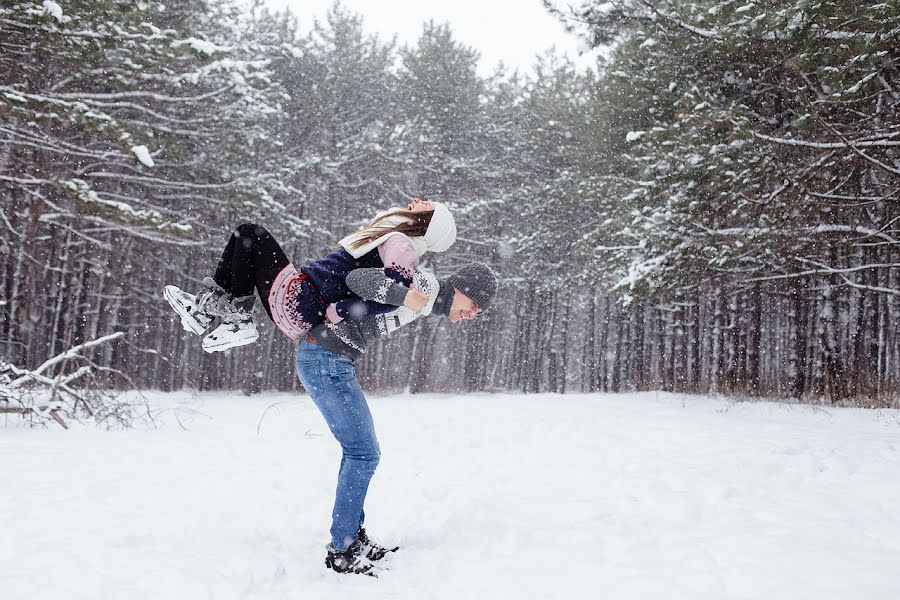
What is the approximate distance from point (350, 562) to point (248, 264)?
5.41 feet

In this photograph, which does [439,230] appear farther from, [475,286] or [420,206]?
[475,286]

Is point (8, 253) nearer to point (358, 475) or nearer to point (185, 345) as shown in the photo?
point (185, 345)

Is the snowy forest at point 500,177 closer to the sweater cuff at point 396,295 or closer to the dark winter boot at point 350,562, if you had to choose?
the dark winter boot at point 350,562

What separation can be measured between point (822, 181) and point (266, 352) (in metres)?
19.1

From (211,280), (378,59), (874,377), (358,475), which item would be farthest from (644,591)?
(378,59)

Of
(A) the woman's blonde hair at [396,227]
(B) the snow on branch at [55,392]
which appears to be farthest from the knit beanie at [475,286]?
(B) the snow on branch at [55,392]

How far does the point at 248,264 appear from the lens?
3.07 meters

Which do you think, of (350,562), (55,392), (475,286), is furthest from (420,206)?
(55,392)

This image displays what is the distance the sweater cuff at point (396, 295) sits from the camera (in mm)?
2828

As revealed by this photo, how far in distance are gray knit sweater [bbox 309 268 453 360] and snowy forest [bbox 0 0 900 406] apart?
16.5 ft

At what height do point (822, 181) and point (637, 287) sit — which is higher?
point (822, 181)

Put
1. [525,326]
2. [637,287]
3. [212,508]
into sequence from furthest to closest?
[525,326]
[637,287]
[212,508]

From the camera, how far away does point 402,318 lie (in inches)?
125

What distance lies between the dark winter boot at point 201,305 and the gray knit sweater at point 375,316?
495 millimetres
